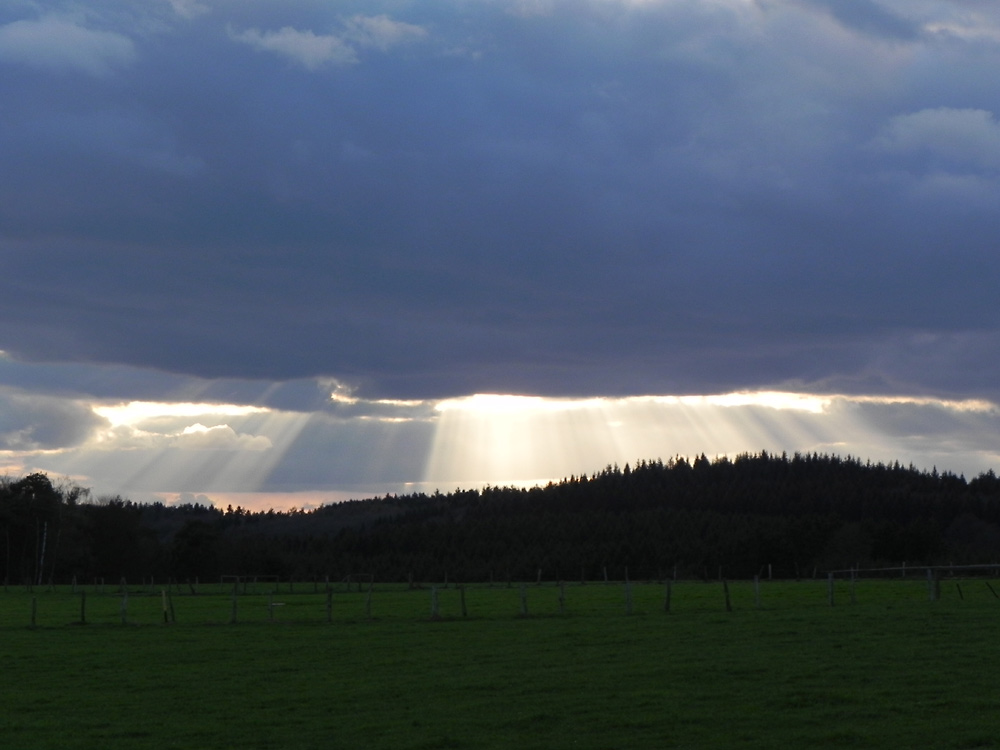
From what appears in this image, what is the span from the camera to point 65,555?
14150 centimetres

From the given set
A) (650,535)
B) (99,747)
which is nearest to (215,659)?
(99,747)

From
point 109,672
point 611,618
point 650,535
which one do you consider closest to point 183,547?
point 650,535

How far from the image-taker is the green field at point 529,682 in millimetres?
20828

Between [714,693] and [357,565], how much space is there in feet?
548

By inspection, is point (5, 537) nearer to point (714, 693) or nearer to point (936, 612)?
point (936, 612)

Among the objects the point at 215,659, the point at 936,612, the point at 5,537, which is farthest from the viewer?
the point at 5,537

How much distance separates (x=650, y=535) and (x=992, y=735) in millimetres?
163810

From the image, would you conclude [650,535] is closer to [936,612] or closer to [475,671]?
[936,612]

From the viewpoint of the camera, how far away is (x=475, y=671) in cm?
3130

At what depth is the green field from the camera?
20828 mm

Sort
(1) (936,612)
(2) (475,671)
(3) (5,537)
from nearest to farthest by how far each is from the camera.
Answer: (2) (475,671), (1) (936,612), (3) (5,537)

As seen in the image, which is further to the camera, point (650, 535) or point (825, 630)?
point (650, 535)

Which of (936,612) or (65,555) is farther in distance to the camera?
(65,555)

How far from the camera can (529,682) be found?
28266mm
